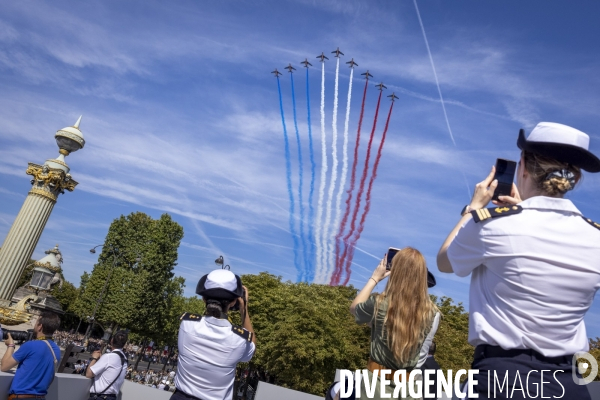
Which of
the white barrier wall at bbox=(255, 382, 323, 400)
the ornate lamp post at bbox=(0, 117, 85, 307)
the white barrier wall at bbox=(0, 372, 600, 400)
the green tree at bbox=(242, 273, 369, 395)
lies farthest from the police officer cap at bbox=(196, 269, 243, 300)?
the green tree at bbox=(242, 273, 369, 395)

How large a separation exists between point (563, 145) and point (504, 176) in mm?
530

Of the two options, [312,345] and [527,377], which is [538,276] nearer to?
[527,377]

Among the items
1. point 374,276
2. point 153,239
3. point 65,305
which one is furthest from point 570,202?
point 65,305

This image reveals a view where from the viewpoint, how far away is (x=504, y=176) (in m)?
2.99

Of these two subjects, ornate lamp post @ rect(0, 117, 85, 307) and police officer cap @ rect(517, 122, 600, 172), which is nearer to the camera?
police officer cap @ rect(517, 122, 600, 172)

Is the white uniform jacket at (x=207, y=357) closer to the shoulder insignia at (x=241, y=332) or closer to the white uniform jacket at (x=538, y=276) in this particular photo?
the shoulder insignia at (x=241, y=332)

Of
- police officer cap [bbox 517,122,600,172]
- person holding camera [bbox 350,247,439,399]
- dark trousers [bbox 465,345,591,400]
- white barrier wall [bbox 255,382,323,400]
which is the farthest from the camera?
white barrier wall [bbox 255,382,323,400]

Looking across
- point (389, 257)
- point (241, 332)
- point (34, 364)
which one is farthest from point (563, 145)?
point (34, 364)

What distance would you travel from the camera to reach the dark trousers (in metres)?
2.33

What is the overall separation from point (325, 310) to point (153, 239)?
23298 mm

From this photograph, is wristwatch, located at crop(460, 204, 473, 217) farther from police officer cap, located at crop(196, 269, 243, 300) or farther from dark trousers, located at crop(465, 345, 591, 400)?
police officer cap, located at crop(196, 269, 243, 300)

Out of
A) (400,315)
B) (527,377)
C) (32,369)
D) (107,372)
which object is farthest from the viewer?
(107,372)

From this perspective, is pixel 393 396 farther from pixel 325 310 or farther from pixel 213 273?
pixel 325 310

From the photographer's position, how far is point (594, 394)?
7402 mm
